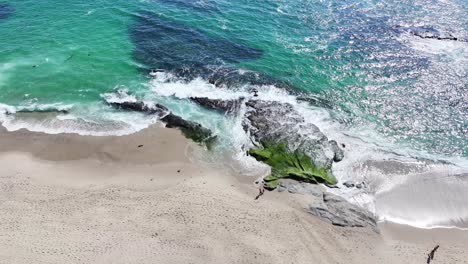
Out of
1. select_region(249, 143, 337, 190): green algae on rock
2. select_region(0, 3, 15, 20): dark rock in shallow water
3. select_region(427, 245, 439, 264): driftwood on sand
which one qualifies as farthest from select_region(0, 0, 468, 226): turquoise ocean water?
select_region(427, 245, 439, 264): driftwood on sand

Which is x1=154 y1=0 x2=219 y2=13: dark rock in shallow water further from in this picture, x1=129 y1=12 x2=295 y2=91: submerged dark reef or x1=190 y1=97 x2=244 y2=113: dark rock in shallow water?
x1=190 y1=97 x2=244 y2=113: dark rock in shallow water

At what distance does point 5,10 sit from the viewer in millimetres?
58062

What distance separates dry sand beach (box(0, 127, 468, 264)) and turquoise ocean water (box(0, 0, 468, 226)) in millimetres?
3638

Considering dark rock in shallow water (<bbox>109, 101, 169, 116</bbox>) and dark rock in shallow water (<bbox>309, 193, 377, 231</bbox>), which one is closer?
dark rock in shallow water (<bbox>309, 193, 377, 231</bbox>)

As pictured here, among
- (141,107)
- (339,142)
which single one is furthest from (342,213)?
(141,107)

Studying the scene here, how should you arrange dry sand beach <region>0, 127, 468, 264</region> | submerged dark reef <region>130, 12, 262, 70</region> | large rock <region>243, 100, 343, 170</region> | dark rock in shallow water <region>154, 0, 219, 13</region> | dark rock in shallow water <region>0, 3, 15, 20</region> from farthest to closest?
1. dark rock in shallow water <region>154, 0, 219, 13</region>
2. dark rock in shallow water <region>0, 3, 15, 20</region>
3. submerged dark reef <region>130, 12, 262, 70</region>
4. large rock <region>243, 100, 343, 170</region>
5. dry sand beach <region>0, 127, 468, 264</region>

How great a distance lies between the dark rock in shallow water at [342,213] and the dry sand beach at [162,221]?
60 centimetres

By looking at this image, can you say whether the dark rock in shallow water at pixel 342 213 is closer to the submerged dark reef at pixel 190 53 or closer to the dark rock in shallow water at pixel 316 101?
the dark rock in shallow water at pixel 316 101

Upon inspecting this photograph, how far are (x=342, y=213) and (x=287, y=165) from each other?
22.7 feet

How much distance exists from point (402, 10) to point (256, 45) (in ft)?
88.1

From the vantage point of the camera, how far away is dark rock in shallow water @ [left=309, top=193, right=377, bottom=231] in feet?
104

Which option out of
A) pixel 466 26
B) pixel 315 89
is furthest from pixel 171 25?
pixel 466 26

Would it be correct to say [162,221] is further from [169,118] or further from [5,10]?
[5,10]

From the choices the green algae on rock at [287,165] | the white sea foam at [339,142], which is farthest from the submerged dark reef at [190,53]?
the green algae on rock at [287,165]
